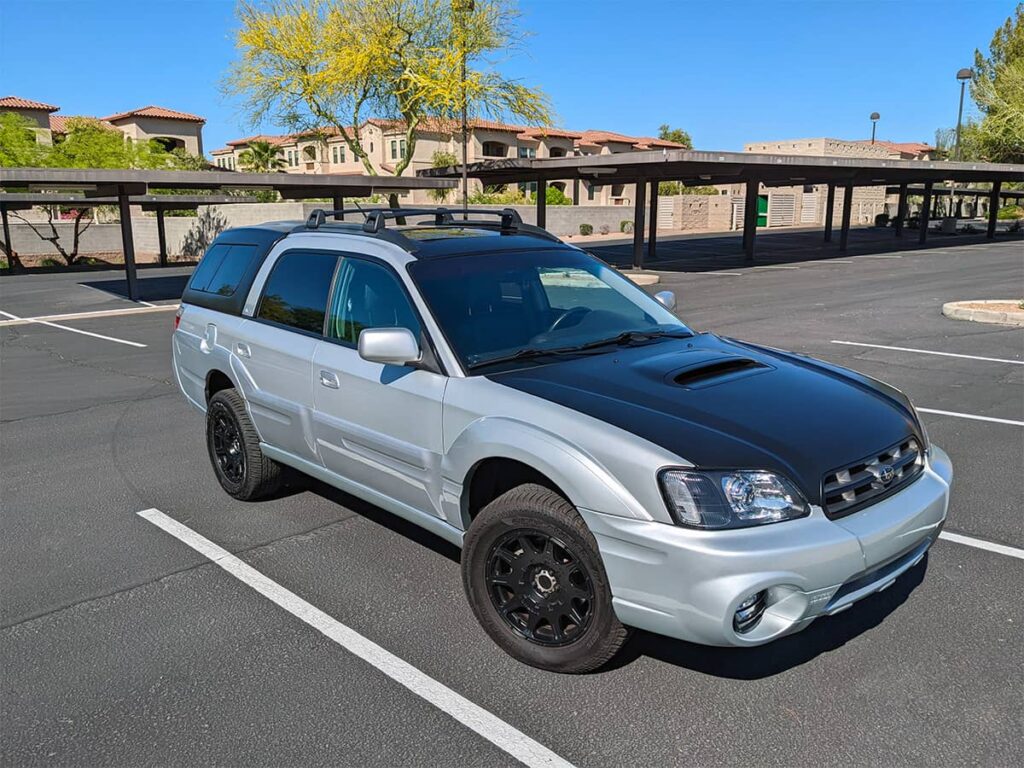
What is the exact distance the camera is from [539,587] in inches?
130

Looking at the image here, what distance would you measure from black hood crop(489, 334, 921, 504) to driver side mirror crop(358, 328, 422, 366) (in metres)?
0.40

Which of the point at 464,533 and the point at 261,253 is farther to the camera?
the point at 261,253

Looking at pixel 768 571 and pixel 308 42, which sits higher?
pixel 308 42

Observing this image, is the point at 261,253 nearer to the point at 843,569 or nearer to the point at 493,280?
the point at 493,280

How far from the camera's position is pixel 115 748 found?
288 centimetres

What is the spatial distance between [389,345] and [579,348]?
97cm

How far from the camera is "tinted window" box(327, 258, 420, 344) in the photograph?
4.05m

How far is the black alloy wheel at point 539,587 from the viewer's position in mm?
3164

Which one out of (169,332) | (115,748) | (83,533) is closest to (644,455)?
(115,748)

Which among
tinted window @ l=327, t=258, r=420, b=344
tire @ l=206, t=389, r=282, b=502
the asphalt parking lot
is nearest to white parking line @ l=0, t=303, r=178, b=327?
the asphalt parking lot

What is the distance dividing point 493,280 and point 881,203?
7247 cm

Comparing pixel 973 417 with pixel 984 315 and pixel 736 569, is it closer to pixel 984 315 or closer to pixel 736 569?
pixel 736 569

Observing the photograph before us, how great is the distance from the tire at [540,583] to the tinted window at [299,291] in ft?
5.88

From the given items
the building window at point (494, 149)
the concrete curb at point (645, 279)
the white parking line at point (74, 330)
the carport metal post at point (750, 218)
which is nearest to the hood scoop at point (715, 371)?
the white parking line at point (74, 330)
